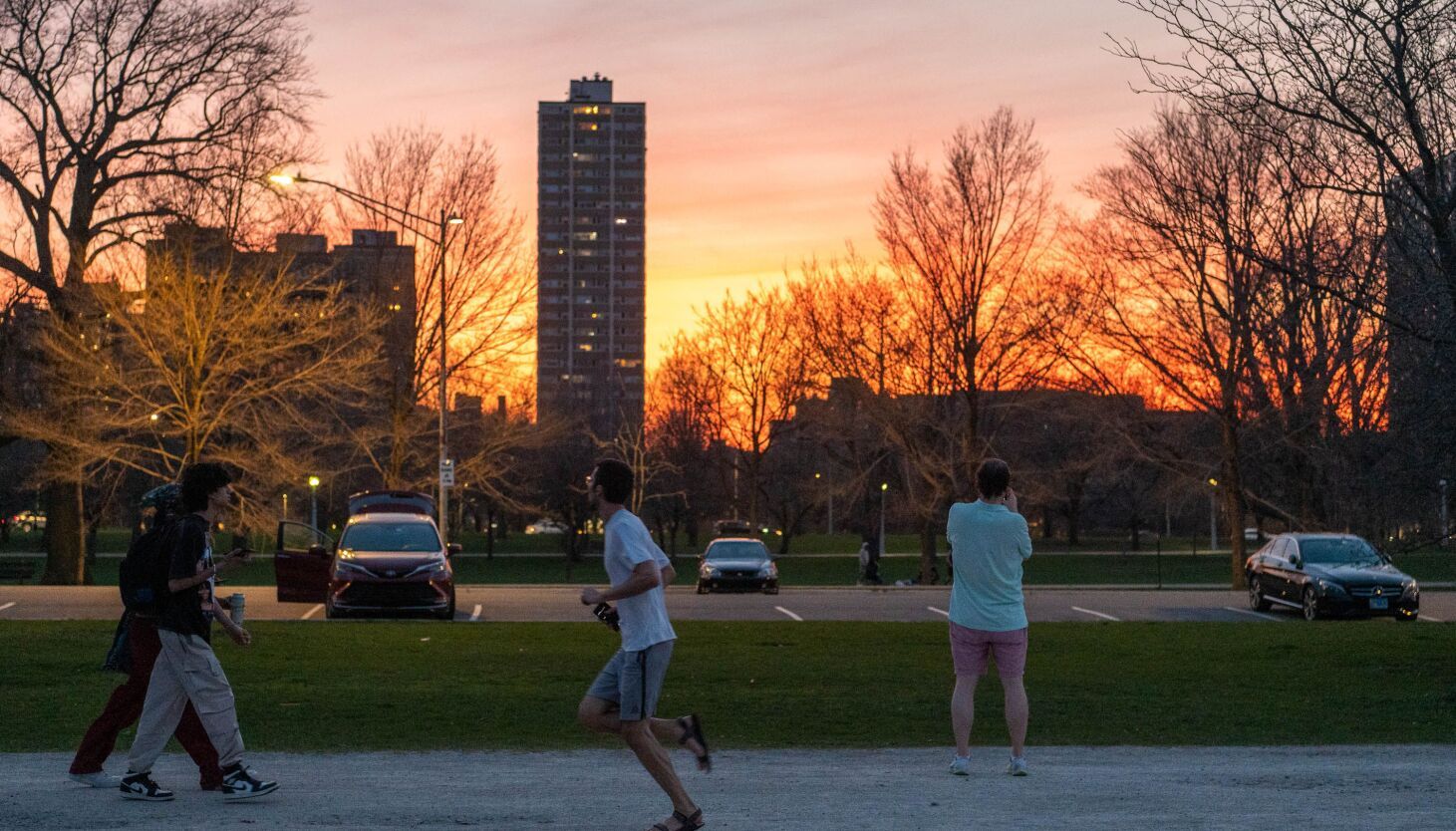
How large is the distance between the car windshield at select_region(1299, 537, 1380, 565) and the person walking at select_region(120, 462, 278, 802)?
75.9 feet

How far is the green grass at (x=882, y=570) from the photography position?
56.3 metres

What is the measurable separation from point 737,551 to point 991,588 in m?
29.2

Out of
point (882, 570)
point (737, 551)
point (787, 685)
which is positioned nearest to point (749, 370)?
point (882, 570)

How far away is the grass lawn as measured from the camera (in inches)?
493

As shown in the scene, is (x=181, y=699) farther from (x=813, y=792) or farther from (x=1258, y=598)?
(x=1258, y=598)

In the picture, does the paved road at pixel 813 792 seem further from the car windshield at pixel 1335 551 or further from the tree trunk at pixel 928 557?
the tree trunk at pixel 928 557

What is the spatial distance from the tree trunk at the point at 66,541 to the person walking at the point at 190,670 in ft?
104

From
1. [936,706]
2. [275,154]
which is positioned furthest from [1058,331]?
[936,706]

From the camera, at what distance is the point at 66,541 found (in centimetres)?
3888

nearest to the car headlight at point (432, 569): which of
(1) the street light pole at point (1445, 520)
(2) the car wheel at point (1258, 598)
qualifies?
(2) the car wheel at point (1258, 598)

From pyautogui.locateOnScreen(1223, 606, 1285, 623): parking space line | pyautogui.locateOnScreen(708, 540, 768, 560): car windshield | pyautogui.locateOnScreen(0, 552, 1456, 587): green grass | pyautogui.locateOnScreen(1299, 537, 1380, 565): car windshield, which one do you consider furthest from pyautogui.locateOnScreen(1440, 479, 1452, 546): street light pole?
pyautogui.locateOnScreen(0, 552, 1456, 587): green grass

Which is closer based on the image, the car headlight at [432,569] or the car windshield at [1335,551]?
the car headlight at [432,569]

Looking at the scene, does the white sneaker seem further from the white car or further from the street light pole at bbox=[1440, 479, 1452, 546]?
the white car

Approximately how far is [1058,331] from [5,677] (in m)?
30.2
